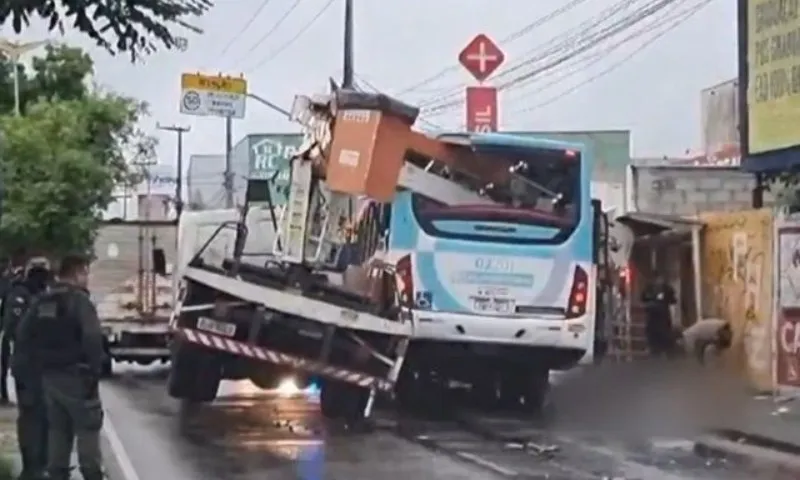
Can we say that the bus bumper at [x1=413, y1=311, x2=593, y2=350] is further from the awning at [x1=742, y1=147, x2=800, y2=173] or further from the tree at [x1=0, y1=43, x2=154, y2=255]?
the tree at [x1=0, y1=43, x2=154, y2=255]

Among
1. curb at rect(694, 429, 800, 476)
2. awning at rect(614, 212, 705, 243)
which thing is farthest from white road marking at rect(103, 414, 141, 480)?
awning at rect(614, 212, 705, 243)

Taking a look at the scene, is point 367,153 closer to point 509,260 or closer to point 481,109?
point 509,260

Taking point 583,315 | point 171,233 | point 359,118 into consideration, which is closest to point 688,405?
point 583,315

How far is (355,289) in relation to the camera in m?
21.1

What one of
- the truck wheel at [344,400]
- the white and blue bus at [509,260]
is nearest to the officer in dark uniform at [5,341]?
the truck wheel at [344,400]

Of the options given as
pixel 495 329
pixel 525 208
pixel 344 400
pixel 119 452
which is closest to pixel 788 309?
pixel 525 208

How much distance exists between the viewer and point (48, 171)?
117ft

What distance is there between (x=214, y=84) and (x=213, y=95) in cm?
35

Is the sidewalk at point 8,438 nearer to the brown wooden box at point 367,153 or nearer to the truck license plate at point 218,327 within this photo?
the truck license plate at point 218,327

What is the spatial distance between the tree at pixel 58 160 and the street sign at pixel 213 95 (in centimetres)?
1333

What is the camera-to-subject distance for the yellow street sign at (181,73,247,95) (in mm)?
53719

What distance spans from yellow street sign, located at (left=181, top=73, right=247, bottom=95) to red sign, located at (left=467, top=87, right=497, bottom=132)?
19408 millimetres

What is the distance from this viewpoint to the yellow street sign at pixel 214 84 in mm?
53719

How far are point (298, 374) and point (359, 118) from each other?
3.09 meters
